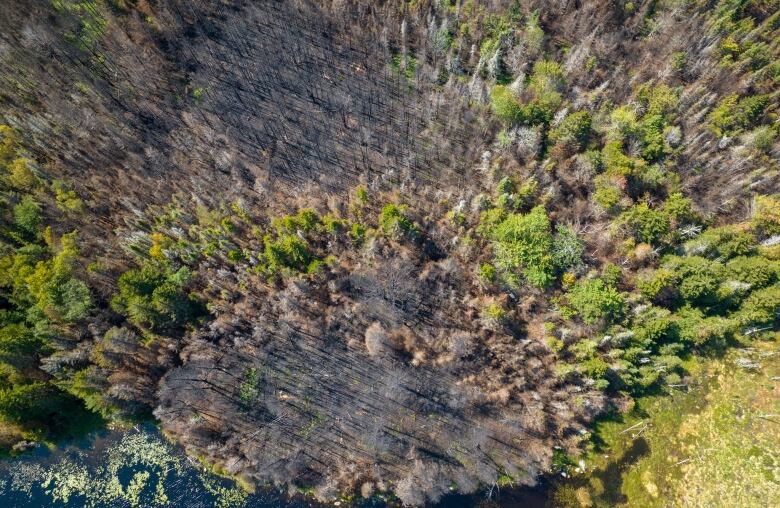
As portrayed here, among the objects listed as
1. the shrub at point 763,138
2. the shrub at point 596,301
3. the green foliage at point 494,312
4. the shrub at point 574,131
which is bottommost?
the green foliage at point 494,312

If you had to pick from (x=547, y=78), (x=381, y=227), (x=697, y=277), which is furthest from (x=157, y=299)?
(x=697, y=277)

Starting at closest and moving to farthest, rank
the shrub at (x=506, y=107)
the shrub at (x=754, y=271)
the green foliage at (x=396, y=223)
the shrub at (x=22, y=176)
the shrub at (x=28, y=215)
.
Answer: the shrub at (x=754, y=271) → the shrub at (x=28, y=215) → the green foliage at (x=396, y=223) → the shrub at (x=22, y=176) → the shrub at (x=506, y=107)

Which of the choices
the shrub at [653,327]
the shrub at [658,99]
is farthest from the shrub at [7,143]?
the shrub at [658,99]

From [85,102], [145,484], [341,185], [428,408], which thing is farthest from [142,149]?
[428,408]

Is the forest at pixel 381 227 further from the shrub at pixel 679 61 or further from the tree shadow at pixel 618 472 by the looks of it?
the tree shadow at pixel 618 472

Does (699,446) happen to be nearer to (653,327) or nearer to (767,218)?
(653,327)

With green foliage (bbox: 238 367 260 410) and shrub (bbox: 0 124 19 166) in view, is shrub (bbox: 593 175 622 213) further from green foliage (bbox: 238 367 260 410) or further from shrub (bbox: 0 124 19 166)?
shrub (bbox: 0 124 19 166)

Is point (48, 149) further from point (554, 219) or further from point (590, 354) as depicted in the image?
point (590, 354)
